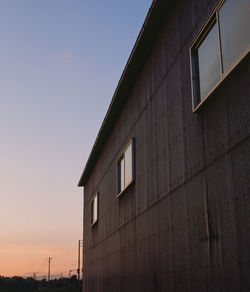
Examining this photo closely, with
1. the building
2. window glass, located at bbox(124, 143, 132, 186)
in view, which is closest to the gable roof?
the building

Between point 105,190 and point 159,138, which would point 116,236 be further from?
point 159,138

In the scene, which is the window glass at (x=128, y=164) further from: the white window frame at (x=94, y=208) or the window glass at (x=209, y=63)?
the white window frame at (x=94, y=208)

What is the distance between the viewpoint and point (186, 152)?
7426 mm

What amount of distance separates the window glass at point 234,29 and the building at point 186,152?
0.01m

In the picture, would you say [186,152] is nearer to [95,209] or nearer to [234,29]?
[234,29]

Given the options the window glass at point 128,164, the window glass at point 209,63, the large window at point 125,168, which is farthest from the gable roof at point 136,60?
the window glass at point 209,63

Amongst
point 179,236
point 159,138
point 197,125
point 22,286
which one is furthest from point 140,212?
point 22,286

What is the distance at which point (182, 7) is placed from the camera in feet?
26.9

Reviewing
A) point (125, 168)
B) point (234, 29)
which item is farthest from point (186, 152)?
point (125, 168)

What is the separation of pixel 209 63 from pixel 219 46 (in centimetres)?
50

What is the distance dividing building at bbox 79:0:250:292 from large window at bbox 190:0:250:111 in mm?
15

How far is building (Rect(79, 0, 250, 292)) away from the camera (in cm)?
563

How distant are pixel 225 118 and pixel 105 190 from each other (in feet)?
37.3

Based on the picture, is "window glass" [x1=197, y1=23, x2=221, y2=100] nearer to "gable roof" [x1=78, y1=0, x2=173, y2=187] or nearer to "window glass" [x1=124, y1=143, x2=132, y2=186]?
"gable roof" [x1=78, y1=0, x2=173, y2=187]
